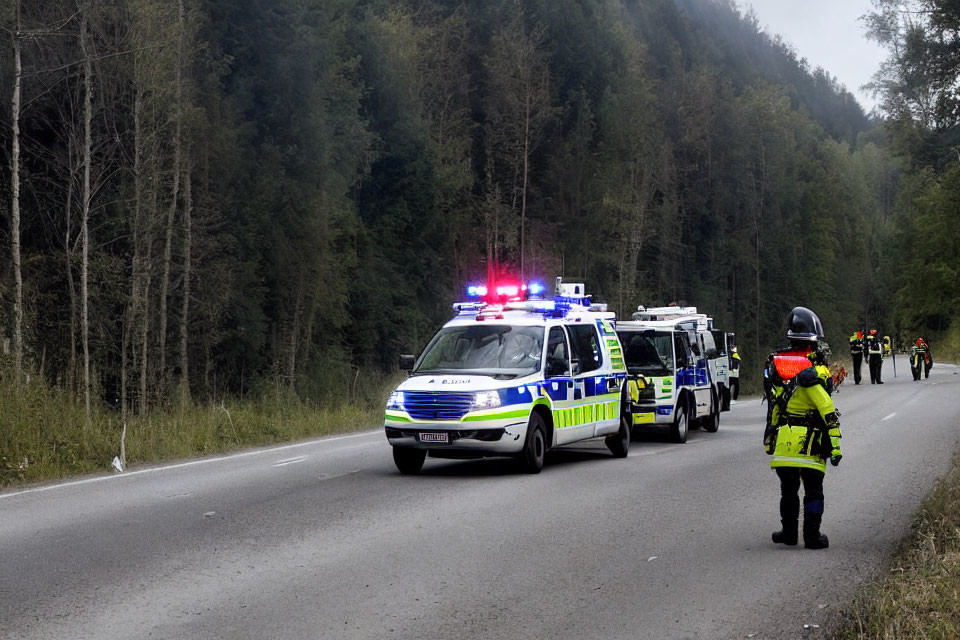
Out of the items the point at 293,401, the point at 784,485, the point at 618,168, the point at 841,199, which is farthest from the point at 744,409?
the point at 841,199

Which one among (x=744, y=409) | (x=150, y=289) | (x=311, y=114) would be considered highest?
(x=311, y=114)

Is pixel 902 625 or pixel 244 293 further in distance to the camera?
pixel 244 293

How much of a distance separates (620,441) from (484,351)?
10.5ft

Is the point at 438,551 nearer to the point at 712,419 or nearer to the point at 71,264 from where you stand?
the point at 712,419

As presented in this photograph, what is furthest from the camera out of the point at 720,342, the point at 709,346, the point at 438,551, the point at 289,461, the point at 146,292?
the point at 146,292

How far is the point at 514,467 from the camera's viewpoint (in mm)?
16047

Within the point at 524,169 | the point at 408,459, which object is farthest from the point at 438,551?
the point at 524,169

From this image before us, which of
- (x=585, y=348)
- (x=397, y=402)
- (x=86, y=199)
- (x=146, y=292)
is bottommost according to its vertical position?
(x=397, y=402)

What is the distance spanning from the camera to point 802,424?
954 cm

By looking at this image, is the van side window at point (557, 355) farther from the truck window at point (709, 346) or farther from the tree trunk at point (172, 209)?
the tree trunk at point (172, 209)

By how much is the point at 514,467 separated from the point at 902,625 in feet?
31.8

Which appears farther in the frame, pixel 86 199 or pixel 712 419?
pixel 86 199

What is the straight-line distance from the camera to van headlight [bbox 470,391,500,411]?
14.3 meters

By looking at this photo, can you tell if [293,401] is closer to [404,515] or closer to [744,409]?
→ [744,409]
